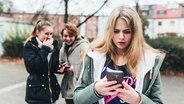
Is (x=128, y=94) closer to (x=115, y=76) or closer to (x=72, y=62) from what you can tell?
(x=115, y=76)

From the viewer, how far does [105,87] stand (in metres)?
2.17

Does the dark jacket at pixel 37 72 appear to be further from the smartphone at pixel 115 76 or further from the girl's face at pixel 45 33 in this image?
the smartphone at pixel 115 76

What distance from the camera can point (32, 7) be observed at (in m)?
18.7

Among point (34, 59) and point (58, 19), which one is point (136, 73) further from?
point (58, 19)

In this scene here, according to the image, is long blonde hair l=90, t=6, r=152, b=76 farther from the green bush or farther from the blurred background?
the green bush

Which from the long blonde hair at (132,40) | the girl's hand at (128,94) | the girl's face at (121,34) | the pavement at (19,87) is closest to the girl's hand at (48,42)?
the long blonde hair at (132,40)

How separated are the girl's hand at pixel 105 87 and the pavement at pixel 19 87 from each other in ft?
21.7

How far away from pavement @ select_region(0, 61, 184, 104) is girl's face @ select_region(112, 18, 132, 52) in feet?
21.5

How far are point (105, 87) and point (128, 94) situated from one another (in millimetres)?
129

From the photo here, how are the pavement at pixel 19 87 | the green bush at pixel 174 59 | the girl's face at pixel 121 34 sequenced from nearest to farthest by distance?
the girl's face at pixel 121 34 → the pavement at pixel 19 87 → the green bush at pixel 174 59

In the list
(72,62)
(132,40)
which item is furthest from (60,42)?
(132,40)

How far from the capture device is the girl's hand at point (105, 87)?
2.12m

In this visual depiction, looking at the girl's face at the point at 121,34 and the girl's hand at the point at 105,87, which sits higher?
the girl's face at the point at 121,34

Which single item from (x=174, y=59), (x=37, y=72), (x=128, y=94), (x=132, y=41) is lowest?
(x=174, y=59)
